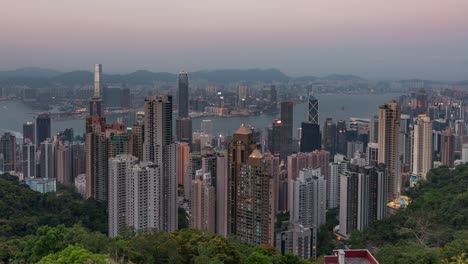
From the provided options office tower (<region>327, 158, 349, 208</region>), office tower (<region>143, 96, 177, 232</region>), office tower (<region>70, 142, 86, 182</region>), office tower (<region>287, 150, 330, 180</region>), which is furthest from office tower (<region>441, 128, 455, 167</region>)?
office tower (<region>70, 142, 86, 182</region>)

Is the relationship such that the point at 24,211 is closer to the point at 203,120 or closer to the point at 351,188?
the point at 351,188

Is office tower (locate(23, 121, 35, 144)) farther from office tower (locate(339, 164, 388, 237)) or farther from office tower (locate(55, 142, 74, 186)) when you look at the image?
office tower (locate(339, 164, 388, 237))

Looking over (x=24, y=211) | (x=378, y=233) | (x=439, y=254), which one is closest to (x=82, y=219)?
(x=24, y=211)

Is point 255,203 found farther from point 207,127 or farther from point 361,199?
point 207,127

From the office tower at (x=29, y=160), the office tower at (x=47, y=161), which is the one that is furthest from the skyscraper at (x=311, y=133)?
the office tower at (x=29, y=160)

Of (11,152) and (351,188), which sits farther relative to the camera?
(11,152)
